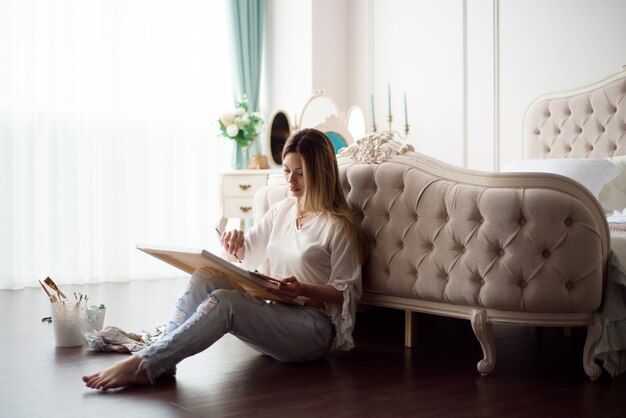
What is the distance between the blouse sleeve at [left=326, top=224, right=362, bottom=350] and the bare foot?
71 centimetres

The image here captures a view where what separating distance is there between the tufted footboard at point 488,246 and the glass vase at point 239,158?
2.97 meters

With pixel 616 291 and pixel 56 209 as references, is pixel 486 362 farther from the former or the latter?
pixel 56 209

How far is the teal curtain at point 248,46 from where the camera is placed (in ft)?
18.6

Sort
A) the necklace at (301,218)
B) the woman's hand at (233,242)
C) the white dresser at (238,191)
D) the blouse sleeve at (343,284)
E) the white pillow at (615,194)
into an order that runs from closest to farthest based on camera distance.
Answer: the blouse sleeve at (343,284) < the necklace at (301,218) < the woman's hand at (233,242) < the white pillow at (615,194) < the white dresser at (238,191)

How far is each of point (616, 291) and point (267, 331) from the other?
1165 millimetres

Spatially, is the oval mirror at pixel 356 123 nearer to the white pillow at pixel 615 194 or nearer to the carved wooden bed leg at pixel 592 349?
the white pillow at pixel 615 194

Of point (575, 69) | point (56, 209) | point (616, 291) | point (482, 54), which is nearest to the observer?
point (616, 291)

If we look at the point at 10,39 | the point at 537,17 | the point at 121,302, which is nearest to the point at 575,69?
the point at 537,17

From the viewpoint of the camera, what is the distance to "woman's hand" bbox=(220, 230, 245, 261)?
9.36 feet

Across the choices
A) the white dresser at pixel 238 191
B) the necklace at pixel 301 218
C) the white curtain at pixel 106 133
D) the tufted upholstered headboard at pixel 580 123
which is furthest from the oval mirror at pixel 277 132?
the necklace at pixel 301 218

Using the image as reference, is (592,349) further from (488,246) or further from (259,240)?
(259,240)

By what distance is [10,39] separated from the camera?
4.79 meters

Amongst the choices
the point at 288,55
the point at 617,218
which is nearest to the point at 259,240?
the point at 617,218

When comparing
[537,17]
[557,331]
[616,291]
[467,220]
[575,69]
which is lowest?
[557,331]
